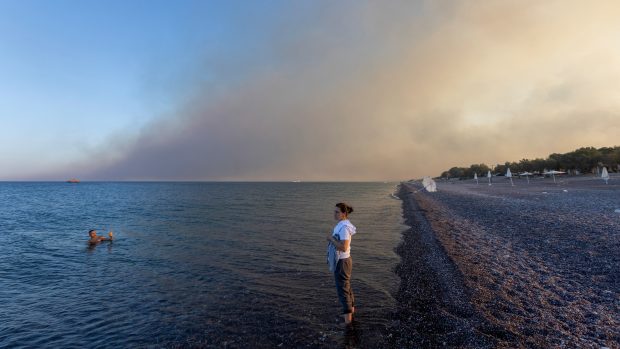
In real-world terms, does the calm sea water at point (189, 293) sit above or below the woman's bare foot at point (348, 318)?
below

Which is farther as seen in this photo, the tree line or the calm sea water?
the tree line

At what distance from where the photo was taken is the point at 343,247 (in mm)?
8234

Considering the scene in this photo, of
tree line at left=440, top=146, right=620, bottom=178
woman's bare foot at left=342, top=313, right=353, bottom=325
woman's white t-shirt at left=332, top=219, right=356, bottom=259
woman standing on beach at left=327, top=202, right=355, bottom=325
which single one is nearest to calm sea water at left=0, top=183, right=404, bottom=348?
woman's bare foot at left=342, top=313, right=353, bottom=325

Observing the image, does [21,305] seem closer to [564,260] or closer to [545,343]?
[545,343]

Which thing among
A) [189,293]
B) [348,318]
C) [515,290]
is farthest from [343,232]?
[189,293]

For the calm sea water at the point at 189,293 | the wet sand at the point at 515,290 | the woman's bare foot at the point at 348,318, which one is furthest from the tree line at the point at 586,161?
the woman's bare foot at the point at 348,318

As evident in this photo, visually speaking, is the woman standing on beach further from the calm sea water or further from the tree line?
the tree line

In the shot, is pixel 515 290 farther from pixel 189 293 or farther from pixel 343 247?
pixel 189 293

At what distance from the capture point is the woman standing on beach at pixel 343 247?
8.27m

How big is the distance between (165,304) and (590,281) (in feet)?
49.8

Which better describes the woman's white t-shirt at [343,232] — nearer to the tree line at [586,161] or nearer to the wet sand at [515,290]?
the wet sand at [515,290]

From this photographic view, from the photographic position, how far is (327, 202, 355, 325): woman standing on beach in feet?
27.1

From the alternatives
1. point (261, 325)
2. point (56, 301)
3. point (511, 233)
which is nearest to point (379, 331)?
point (261, 325)

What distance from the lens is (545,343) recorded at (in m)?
6.97
